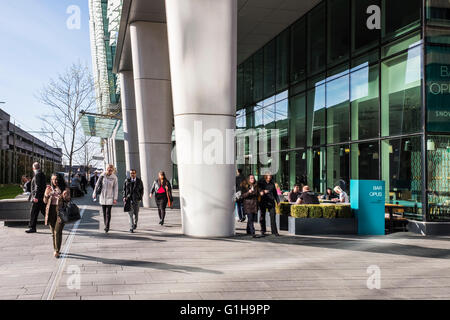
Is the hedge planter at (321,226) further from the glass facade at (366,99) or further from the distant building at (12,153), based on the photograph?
the distant building at (12,153)

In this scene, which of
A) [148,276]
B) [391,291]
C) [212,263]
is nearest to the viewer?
[391,291]

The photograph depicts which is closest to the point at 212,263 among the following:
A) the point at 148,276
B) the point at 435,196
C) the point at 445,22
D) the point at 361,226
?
the point at 148,276

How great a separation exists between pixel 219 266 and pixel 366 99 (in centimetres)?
1090

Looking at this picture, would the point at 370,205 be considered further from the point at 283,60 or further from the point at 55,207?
the point at 283,60

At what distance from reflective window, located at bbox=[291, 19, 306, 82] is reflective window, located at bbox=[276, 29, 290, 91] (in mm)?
632

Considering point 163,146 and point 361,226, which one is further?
point 163,146

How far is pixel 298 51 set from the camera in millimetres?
22453

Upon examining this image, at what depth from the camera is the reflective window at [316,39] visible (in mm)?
20141

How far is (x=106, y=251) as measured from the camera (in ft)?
31.9

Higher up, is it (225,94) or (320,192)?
(225,94)

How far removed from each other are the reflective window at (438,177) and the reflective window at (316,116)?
22.8 ft

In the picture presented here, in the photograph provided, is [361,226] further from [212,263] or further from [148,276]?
[148,276]

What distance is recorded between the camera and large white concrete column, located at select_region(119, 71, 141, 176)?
92.3 feet
